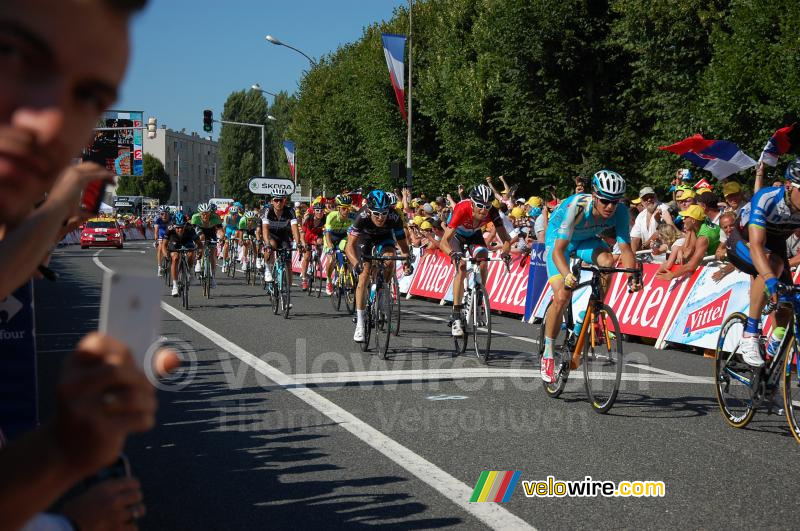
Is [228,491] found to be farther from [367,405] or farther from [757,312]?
[757,312]

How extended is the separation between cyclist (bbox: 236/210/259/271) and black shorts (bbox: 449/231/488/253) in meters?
14.7

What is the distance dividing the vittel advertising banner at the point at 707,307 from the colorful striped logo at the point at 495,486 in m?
6.21

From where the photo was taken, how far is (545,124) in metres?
33.9

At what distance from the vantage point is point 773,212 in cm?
672

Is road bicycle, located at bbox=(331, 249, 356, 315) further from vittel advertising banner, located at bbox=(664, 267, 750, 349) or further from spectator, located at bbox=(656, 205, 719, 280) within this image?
vittel advertising banner, located at bbox=(664, 267, 750, 349)

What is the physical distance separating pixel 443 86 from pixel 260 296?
22.0 m

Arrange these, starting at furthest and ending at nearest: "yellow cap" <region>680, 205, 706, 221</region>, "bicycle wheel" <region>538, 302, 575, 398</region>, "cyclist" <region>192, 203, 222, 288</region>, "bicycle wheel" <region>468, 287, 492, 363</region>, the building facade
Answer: the building facade < "cyclist" <region>192, 203, 222, 288</region> < "yellow cap" <region>680, 205, 706, 221</region> < "bicycle wheel" <region>468, 287, 492, 363</region> < "bicycle wheel" <region>538, 302, 575, 398</region>

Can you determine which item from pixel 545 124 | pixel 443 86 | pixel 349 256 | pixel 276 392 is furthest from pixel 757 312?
pixel 443 86

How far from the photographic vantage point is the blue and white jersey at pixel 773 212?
6.71 m

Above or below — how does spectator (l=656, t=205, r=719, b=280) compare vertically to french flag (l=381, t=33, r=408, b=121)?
below

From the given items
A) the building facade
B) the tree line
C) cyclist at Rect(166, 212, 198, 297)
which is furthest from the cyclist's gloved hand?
the building facade

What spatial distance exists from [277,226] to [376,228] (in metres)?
5.75

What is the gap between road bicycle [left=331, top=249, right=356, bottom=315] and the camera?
1642 cm

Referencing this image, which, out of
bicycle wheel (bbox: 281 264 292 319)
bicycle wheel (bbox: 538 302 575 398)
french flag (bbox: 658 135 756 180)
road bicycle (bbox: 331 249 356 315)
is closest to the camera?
bicycle wheel (bbox: 538 302 575 398)
